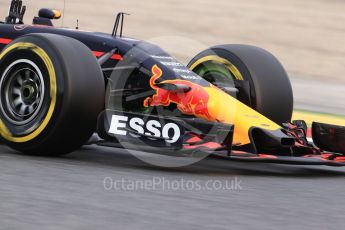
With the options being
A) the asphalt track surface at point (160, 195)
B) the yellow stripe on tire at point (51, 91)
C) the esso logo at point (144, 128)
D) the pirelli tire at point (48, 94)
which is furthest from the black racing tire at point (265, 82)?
the yellow stripe on tire at point (51, 91)

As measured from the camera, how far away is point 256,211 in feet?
18.1

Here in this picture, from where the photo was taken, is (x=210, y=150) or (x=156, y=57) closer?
(x=210, y=150)

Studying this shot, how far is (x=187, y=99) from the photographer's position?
24.5 ft

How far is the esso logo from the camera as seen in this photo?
7098 millimetres

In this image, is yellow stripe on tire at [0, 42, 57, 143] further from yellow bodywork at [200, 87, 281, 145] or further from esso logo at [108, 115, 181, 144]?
yellow bodywork at [200, 87, 281, 145]

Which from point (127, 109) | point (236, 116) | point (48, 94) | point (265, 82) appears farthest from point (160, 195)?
point (265, 82)

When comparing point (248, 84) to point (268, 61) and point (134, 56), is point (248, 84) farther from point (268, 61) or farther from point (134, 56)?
point (134, 56)

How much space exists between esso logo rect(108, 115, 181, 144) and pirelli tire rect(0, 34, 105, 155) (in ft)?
0.59

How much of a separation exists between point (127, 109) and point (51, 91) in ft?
3.18

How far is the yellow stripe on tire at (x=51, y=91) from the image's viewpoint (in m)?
7.20

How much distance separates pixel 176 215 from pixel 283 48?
17.7 m

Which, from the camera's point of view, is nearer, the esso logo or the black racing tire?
the esso logo

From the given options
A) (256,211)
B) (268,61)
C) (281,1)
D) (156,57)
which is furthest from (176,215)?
(281,1)

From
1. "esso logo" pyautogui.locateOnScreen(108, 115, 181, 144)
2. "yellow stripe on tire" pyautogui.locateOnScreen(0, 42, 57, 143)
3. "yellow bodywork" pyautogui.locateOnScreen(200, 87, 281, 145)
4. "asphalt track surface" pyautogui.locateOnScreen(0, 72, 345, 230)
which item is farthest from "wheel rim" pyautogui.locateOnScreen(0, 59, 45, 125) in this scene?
"yellow bodywork" pyautogui.locateOnScreen(200, 87, 281, 145)
